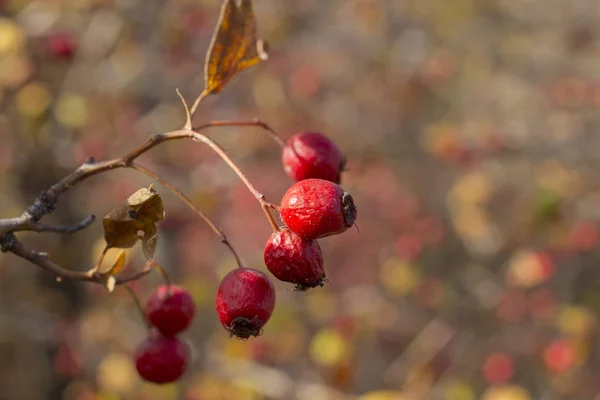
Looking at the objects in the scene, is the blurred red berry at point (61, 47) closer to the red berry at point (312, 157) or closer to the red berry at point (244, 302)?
the red berry at point (312, 157)

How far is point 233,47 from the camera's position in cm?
167

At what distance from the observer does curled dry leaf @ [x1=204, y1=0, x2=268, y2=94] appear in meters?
1.65

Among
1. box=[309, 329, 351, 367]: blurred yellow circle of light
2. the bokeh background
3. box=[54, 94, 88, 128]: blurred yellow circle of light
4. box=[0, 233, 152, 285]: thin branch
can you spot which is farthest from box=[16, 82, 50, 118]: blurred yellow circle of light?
box=[0, 233, 152, 285]: thin branch

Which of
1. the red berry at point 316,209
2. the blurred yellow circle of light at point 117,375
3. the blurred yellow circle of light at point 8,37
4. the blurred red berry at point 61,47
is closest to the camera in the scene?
the red berry at point 316,209

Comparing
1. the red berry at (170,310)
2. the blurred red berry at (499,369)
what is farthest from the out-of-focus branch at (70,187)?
the blurred red berry at (499,369)

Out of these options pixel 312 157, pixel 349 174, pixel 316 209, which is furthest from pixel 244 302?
pixel 349 174

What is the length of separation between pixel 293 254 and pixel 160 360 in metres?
0.77

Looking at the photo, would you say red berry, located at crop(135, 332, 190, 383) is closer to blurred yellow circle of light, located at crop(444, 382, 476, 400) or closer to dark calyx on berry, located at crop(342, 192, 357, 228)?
dark calyx on berry, located at crop(342, 192, 357, 228)

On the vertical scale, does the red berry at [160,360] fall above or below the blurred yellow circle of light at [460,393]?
above

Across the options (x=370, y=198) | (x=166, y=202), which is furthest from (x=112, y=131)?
(x=370, y=198)

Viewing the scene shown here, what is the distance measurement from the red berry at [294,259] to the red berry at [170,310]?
0.61 metres

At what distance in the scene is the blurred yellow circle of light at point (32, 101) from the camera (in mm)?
5004

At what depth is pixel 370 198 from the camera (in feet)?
28.1

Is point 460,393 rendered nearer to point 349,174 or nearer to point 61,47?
point 349,174
